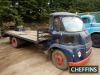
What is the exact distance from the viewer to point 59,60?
5816 millimetres

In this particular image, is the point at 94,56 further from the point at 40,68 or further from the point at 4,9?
the point at 4,9

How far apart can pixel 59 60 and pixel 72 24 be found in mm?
1519

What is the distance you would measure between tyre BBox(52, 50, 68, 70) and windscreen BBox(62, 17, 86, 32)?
995 mm

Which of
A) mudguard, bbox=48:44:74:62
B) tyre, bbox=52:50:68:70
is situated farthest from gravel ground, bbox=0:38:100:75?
mudguard, bbox=48:44:74:62

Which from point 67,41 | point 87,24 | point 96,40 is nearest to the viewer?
point 67,41

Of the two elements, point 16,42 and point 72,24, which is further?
point 16,42

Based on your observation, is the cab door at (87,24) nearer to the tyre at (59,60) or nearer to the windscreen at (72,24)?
the windscreen at (72,24)

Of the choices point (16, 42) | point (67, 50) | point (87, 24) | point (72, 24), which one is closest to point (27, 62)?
point (67, 50)

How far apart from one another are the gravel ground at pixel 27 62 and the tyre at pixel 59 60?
16cm

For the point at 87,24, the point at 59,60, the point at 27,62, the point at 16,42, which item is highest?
the point at 87,24

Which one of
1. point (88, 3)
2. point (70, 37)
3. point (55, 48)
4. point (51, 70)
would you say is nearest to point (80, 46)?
point (70, 37)

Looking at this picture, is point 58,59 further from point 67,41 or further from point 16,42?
point 16,42

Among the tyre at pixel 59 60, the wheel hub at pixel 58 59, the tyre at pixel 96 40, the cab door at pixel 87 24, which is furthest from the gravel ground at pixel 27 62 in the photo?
the cab door at pixel 87 24

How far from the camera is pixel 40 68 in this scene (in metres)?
5.87
